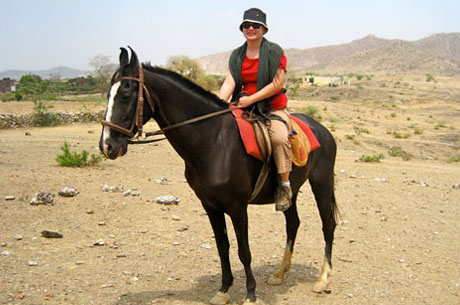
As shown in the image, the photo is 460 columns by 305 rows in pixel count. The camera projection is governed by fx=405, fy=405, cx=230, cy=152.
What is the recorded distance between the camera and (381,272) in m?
5.43

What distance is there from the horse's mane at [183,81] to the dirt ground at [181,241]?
2229mm

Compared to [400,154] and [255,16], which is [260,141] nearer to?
[255,16]

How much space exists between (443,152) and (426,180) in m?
8.76

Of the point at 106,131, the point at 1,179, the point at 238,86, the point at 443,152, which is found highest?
the point at 238,86

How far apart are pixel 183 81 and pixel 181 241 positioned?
10.1 feet

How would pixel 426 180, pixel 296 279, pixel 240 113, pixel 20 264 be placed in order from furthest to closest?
1. pixel 426 180
2. pixel 296 279
3. pixel 20 264
4. pixel 240 113

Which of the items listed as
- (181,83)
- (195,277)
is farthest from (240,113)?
(195,277)

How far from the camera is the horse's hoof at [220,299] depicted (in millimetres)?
4422

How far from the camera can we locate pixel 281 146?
13.8ft

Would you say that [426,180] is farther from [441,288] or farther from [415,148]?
[415,148]

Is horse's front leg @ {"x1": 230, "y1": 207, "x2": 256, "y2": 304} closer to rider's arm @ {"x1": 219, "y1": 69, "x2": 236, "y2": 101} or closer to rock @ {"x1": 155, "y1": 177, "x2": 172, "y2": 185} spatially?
rider's arm @ {"x1": 219, "y1": 69, "x2": 236, "y2": 101}

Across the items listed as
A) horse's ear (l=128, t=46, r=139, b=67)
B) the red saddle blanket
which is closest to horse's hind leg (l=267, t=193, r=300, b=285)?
the red saddle blanket

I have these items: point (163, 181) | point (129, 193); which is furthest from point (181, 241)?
point (163, 181)

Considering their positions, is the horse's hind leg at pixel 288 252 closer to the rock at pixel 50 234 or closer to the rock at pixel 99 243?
the rock at pixel 99 243
